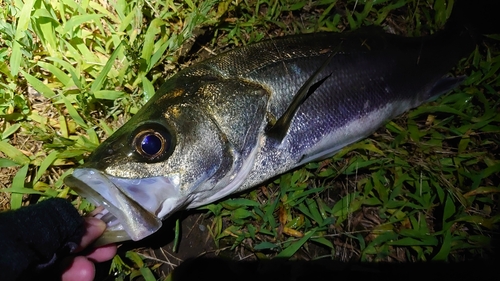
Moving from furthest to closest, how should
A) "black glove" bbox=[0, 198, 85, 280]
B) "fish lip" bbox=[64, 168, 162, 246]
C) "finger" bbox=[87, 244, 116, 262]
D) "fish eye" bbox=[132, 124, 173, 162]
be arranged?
"finger" bbox=[87, 244, 116, 262]
"fish eye" bbox=[132, 124, 173, 162]
"fish lip" bbox=[64, 168, 162, 246]
"black glove" bbox=[0, 198, 85, 280]

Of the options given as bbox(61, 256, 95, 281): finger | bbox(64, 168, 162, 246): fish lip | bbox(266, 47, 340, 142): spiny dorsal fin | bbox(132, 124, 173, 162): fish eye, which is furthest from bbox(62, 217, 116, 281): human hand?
bbox(266, 47, 340, 142): spiny dorsal fin

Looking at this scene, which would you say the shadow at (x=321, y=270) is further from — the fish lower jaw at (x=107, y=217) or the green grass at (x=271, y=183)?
the fish lower jaw at (x=107, y=217)

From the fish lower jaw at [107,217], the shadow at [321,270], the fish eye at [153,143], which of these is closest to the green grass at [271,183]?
the shadow at [321,270]

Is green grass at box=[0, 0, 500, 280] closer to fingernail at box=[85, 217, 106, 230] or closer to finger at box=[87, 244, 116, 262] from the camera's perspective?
finger at box=[87, 244, 116, 262]

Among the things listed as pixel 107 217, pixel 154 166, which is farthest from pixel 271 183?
pixel 107 217

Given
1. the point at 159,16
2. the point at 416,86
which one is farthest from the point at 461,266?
the point at 159,16

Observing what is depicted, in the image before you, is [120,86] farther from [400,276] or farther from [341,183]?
[400,276]
